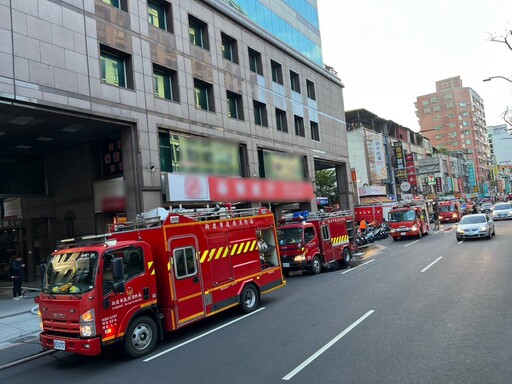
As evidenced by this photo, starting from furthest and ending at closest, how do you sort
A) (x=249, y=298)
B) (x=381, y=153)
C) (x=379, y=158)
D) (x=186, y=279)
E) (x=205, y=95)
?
(x=381, y=153), (x=379, y=158), (x=205, y=95), (x=249, y=298), (x=186, y=279)

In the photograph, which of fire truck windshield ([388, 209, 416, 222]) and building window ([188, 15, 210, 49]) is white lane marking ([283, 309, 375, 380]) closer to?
building window ([188, 15, 210, 49])

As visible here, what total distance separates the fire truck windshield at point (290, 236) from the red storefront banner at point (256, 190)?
5915 mm

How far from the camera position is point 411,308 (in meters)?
9.22

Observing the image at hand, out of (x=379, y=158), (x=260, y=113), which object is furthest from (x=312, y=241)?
(x=379, y=158)

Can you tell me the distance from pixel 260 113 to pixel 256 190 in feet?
19.2

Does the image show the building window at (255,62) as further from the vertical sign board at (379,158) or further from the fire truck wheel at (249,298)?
the vertical sign board at (379,158)

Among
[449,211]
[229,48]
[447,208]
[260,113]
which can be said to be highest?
[229,48]

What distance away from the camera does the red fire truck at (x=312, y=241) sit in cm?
1634

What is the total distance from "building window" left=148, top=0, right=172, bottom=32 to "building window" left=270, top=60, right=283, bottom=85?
1025 centimetres

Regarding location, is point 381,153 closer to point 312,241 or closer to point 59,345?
point 312,241

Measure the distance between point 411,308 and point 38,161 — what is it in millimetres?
21398

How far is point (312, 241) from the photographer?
16.8 metres

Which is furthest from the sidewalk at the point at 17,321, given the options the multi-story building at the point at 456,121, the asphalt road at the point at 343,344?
the multi-story building at the point at 456,121

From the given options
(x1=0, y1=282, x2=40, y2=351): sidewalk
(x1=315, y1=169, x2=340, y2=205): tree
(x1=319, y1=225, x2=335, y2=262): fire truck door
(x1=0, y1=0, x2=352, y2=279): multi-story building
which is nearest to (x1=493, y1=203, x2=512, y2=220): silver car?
(x1=315, y1=169, x2=340, y2=205): tree
